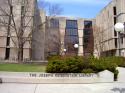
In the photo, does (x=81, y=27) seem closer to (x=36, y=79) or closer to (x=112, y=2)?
(x=112, y=2)

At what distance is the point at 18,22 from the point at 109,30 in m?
25.6

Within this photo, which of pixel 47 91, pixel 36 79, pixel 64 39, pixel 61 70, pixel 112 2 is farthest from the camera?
pixel 64 39

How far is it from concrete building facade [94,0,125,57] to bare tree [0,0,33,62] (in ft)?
73.3

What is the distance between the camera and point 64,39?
84.5m

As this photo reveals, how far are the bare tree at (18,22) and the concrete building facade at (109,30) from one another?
22.3m

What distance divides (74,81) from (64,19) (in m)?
74.4

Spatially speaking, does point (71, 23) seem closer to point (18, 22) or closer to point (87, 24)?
point (87, 24)

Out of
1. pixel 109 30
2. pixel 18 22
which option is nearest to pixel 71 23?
pixel 109 30

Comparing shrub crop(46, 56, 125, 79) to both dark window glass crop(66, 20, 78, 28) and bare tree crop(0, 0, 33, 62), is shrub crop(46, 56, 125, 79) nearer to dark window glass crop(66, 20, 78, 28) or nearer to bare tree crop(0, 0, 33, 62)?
bare tree crop(0, 0, 33, 62)

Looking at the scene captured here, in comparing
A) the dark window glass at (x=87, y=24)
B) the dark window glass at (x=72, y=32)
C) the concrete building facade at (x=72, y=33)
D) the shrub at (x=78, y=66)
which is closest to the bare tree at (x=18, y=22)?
the concrete building facade at (x=72, y=33)

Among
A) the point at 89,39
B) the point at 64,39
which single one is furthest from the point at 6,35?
the point at 89,39

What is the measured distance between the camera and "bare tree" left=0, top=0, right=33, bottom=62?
1836 inches

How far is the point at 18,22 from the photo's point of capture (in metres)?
58.5

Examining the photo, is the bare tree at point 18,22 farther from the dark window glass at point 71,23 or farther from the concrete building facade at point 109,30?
the dark window glass at point 71,23
